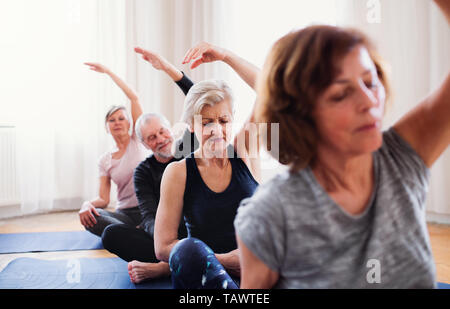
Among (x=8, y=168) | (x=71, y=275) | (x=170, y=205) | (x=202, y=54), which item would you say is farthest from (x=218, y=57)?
(x=8, y=168)

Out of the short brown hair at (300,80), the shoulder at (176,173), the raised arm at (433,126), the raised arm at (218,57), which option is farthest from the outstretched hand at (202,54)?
the raised arm at (433,126)

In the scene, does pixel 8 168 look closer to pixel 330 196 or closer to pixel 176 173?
pixel 176 173

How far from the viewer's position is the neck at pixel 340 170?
2.16 ft

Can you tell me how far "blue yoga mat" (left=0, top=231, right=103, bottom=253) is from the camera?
2.61 metres

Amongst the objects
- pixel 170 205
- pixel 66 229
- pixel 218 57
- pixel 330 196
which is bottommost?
pixel 66 229

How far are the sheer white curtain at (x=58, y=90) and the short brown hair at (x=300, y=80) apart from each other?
372cm

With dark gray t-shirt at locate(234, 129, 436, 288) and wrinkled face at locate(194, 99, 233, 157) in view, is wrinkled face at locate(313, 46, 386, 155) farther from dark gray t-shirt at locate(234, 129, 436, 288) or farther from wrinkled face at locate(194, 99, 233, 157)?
wrinkled face at locate(194, 99, 233, 157)

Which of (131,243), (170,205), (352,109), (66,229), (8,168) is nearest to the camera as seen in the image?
(352,109)

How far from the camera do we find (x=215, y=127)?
132cm

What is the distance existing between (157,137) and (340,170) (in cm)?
161

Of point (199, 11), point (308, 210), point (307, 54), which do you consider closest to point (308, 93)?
point (307, 54)

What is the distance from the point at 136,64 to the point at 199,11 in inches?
35.4

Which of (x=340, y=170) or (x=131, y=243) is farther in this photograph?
(x=131, y=243)

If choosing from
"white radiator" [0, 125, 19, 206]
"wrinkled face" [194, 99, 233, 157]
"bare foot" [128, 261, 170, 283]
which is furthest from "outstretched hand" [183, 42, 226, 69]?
"white radiator" [0, 125, 19, 206]
